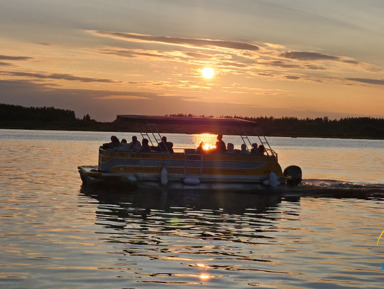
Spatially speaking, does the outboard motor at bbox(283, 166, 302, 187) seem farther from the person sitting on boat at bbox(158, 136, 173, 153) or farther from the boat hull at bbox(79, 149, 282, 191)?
the person sitting on boat at bbox(158, 136, 173, 153)

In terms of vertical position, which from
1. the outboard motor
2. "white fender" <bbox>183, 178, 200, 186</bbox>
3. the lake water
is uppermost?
the outboard motor

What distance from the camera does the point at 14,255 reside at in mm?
14906

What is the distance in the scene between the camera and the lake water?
13.3 meters

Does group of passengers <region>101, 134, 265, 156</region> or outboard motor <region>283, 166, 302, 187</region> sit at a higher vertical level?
group of passengers <region>101, 134, 265, 156</region>

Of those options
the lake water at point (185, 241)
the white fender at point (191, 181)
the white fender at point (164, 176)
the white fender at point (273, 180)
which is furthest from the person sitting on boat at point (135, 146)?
the white fender at point (273, 180)

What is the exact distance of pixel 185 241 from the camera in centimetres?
1777

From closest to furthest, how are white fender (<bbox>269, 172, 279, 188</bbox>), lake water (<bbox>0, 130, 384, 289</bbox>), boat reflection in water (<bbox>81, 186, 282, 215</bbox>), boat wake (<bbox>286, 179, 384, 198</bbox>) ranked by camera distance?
1. lake water (<bbox>0, 130, 384, 289</bbox>)
2. boat reflection in water (<bbox>81, 186, 282, 215</bbox>)
3. white fender (<bbox>269, 172, 279, 188</bbox>)
4. boat wake (<bbox>286, 179, 384, 198</bbox>)

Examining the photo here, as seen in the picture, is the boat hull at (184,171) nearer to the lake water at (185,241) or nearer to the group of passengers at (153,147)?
the group of passengers at (153,147)

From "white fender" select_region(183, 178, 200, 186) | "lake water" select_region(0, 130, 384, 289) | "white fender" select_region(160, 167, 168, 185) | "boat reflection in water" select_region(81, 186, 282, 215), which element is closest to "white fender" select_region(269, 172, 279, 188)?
"boat reflection in water" select_region(81, 186, 282, 215)

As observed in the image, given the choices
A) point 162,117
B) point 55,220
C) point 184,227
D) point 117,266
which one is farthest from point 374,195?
point 117,266

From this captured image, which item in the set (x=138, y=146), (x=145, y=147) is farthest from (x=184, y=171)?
(x=138, y=146)

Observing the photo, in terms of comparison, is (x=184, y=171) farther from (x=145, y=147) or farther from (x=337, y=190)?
(x=337, y=190)

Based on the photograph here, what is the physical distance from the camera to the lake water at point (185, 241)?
13281 mm

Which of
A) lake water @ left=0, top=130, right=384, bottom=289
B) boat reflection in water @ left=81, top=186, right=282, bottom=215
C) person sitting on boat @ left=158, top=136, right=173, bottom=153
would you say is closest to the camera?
lake water @ left=0, top=130, right=384, bottom=289
